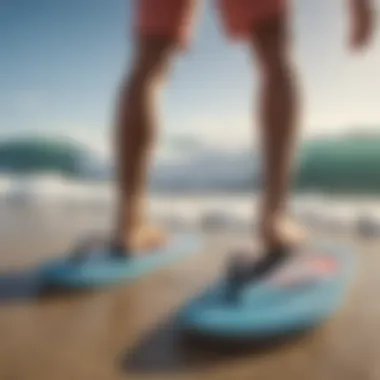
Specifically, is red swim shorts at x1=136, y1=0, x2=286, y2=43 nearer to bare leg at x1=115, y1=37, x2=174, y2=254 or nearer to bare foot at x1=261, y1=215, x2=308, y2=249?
bare leg at x1=115, y1=37, x2=174, y2=254

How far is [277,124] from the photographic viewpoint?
2.56ft

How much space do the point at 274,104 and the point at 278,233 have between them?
0.14m

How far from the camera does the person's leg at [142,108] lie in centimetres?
82

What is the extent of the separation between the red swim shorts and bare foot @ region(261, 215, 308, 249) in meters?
0.22

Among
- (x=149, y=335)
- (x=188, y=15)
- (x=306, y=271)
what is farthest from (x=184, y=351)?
(x=188, y=15)

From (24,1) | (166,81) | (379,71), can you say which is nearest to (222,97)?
(166,81)

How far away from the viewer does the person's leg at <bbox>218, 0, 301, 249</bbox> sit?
30.7 inches

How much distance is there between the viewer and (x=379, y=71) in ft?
2.61

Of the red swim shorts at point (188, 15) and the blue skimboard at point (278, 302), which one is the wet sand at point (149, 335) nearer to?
the blue skimboard at point (278, 302)

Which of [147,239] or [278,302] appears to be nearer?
[278,302]

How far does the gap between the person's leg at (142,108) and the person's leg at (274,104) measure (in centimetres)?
8

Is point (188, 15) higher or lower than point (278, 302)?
higher

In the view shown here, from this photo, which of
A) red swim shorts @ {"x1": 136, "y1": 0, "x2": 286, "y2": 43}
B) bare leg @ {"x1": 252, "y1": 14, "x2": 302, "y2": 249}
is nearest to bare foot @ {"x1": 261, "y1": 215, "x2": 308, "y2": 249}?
bare leg @ {"x1": 252, "y1": 14, "x2": 302, "y2": 249}

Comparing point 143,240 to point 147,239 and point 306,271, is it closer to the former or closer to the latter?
point 147,239
